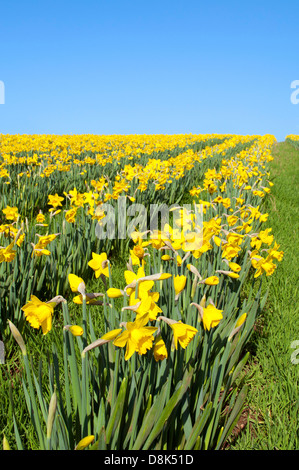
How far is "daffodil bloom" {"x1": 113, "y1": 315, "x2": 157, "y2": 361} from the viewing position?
37.2 inches

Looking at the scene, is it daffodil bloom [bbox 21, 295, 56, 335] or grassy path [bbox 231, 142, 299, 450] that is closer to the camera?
daffodil bloom [bbox 21, 295, 56, 335]

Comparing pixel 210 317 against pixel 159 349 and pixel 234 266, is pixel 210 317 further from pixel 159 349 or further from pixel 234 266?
pixel 234 266

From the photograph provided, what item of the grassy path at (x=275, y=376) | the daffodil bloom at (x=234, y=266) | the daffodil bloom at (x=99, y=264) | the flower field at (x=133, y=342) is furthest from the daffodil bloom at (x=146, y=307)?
→ the grassy path at (x=275, y=376)

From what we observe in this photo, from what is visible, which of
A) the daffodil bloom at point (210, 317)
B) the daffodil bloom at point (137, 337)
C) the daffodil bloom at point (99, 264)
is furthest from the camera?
the daffodil bloom at point (99, 264)

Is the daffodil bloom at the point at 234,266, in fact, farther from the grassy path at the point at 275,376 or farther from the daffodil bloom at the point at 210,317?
the grassy path at the point at 275,376

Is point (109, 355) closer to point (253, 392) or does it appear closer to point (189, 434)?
point (189, 434)

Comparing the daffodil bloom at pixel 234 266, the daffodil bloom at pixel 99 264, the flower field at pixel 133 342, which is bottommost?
the flower field at pixel 133 342

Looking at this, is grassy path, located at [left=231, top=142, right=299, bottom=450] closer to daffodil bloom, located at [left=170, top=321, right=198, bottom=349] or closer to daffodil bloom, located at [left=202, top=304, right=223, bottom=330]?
daffodil bloom, located at [left=202, top=304, right=223, bottom=330]

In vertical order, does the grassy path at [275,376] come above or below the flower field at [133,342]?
below

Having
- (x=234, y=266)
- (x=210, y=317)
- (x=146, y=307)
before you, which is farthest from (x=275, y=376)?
(x=146, y=307)

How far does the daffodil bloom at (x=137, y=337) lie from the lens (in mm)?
945

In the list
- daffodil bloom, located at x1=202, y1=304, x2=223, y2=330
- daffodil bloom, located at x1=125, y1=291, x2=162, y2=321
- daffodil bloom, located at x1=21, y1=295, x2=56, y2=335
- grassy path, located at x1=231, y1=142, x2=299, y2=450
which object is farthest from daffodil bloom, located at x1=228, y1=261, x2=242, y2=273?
daffodil bloom, located at x1=21, y1=295, x2=56, y2=335

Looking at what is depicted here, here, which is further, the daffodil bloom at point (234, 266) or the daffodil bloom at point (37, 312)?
the daffodil bloom at point (234, 266)

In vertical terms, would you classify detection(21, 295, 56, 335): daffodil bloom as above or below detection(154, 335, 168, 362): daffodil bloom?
above
